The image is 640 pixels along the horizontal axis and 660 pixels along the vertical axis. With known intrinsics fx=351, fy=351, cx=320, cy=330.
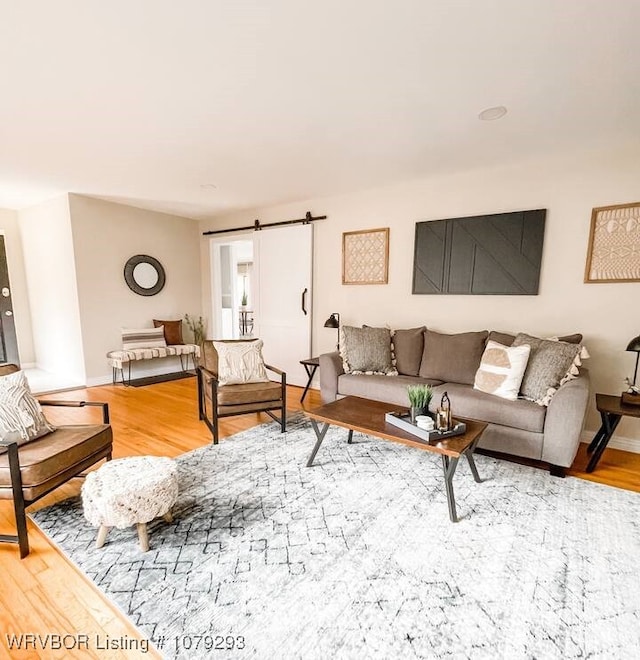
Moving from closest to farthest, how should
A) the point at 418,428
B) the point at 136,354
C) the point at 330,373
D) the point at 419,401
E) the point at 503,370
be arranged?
the point at 418,428 → the point at 419,401 → the point at 503,370 → the point at 330,373 → the point at 136,354

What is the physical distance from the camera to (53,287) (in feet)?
16.5

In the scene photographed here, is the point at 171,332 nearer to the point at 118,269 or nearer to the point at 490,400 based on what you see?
the point at 118,269

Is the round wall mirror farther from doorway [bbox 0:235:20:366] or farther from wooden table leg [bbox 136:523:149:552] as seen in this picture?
wooden table leg [bbox 136:523:149:552]

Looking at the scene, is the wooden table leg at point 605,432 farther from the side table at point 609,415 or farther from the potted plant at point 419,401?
the potted plant at point 419,401

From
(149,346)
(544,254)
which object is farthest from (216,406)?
(544,254)

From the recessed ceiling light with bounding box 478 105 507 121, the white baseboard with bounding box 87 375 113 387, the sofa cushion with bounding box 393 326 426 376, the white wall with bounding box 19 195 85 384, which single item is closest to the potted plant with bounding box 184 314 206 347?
the white baseboard with bounding box 87 375 113 387

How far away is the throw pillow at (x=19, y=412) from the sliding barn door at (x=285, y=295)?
123 inches

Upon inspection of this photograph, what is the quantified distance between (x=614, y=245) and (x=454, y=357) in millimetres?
1547

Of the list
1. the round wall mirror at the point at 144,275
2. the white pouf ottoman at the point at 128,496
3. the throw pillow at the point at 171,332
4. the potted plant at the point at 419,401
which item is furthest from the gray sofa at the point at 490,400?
the round wall mirror at the point at 144,275

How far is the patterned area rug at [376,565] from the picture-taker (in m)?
1.32

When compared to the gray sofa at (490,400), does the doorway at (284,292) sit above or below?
above

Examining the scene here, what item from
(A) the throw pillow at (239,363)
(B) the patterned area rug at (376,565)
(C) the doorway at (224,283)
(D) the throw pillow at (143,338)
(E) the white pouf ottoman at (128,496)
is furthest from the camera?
(C) the doorway at (224,283)

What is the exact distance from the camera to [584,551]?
1.76m

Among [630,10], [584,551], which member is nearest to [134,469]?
[584,551]
